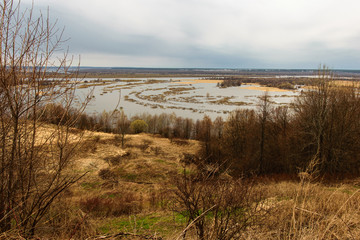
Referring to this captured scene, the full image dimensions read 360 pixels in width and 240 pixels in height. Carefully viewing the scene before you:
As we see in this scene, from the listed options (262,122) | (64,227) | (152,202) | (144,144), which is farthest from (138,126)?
(64,227)

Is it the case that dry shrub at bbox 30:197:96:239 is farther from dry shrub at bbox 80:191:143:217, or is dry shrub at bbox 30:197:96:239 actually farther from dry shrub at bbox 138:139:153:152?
dry shrub at bbox 138:139:153:152

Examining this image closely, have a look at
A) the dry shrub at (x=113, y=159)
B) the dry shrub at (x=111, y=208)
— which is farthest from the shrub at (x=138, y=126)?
the dry shrub at (x=111, y=208)

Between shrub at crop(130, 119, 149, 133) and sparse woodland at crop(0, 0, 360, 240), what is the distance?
0.67 feet

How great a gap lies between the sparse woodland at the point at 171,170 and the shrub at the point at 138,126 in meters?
0.21

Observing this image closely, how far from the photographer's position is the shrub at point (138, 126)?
37.8 metres

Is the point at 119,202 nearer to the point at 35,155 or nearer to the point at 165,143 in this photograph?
the point at 35,155

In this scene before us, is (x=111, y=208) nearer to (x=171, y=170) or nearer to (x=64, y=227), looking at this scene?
(x=64, y=227)

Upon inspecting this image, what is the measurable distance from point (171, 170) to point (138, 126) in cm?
2074

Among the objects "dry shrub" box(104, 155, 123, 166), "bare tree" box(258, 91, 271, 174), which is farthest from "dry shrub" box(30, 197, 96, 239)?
"bare tree" box(258, 91, 271, 174)

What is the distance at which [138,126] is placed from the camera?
38.1 m

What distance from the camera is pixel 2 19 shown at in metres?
2.90

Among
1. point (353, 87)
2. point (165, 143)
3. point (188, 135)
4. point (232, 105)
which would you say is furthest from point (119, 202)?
point (232, 105)

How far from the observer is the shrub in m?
37.8

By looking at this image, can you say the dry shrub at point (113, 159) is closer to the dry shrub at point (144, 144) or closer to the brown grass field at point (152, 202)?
the brown grass field at point (152, 202)
